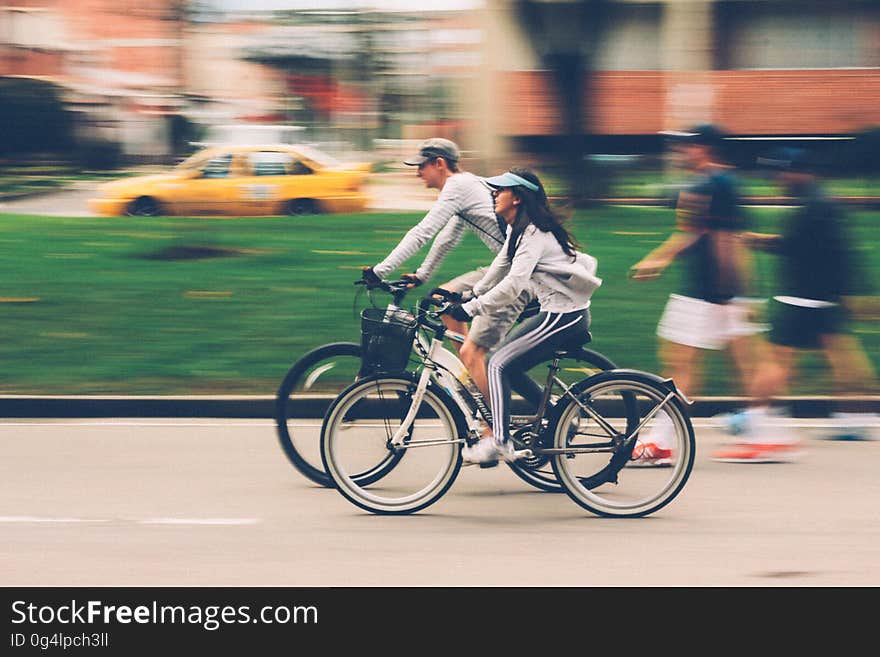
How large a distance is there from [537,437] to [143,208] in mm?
11025

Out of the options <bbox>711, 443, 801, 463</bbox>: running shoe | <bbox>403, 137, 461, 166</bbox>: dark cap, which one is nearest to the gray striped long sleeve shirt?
<bbox>403, 137, 461, 166</bbox>: dark cap

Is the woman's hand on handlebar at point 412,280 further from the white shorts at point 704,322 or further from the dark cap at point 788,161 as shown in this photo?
the dark cap at point 788,161

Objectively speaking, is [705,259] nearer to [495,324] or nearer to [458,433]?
[495,324]

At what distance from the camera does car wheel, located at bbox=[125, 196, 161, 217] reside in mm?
16188

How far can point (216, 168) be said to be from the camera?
627 inches

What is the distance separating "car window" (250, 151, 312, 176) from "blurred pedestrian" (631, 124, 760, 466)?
9.83 meters

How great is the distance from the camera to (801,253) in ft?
24.3

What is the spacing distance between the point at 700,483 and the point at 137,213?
35.4 feet

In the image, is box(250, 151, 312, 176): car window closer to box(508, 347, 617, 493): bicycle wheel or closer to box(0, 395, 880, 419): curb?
box(0, 395, 880, 419): curb

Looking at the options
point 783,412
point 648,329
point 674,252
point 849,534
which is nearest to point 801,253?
point 674,252

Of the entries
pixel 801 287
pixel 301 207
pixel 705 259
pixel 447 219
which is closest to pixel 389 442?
pixel 447 219

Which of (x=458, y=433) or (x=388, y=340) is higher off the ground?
(x=388, y=340)

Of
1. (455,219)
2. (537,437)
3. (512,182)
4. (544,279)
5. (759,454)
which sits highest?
(512,182)

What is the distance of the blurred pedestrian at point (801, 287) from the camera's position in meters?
7.31
